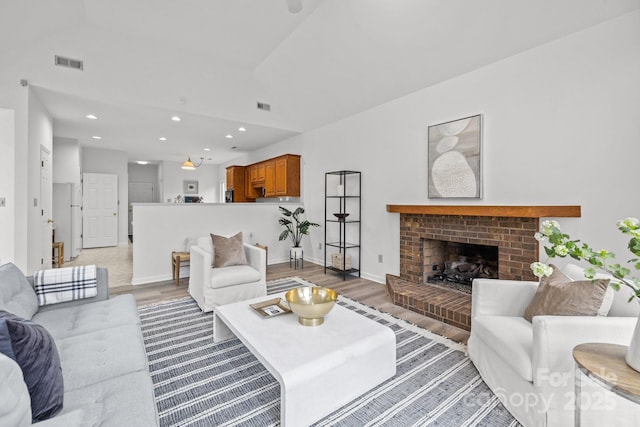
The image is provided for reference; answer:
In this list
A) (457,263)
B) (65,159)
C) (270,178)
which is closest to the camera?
(457,263)

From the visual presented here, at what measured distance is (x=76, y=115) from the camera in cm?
467

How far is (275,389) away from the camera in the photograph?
1898 millimetres

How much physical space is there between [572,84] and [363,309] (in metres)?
2.88

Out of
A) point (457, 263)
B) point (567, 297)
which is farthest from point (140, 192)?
point (567, 297)

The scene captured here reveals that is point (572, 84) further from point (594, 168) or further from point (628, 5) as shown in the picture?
point (594, 168)

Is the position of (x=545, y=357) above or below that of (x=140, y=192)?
below

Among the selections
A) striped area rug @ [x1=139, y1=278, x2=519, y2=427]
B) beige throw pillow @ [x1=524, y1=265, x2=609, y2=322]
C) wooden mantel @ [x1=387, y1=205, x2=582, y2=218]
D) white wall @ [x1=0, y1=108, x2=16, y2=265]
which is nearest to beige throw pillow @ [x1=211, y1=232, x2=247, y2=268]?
striped area rug @ [x1=139, y1=278, x2=519, y2=427]

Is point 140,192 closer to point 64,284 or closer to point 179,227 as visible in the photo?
point 179,227

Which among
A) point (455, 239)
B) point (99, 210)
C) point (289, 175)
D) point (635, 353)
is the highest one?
point (289, 175)

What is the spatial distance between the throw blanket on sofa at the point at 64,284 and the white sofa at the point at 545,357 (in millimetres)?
2964

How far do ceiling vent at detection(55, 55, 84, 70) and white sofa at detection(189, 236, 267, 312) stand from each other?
269 centimetres

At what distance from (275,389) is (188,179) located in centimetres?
931

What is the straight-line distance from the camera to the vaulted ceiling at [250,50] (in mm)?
2828

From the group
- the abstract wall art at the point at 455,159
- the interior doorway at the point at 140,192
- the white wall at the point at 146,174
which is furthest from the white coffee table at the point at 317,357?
the interior doorway at the point at 140,192
